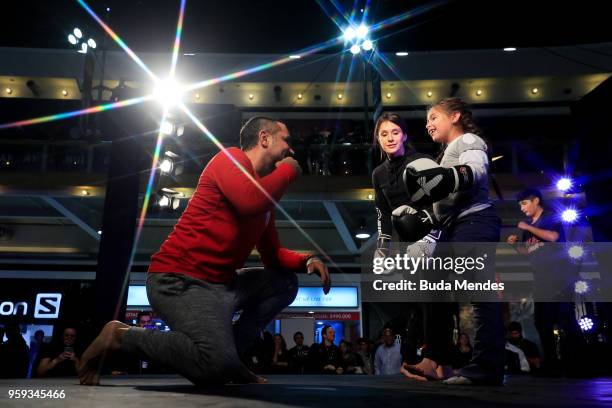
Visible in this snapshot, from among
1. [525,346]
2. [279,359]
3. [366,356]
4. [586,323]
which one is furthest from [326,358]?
[586,323]

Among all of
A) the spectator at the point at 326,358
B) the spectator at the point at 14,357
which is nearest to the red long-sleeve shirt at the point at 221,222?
the spectator at the point at 14,357

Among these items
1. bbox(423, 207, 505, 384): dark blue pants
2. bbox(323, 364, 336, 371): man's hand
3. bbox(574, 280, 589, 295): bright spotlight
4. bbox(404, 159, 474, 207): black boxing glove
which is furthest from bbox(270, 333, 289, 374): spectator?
bbox(404, 159, 474, 207): black boxing glove

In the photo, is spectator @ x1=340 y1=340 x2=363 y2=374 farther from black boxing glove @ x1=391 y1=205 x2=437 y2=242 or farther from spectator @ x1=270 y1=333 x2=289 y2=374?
black boxing glove @ x1=391 y1=205 x2=437 y2=242

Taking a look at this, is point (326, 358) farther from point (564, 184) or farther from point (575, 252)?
point (564, 184)

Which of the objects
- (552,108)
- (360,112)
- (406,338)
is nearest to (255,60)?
(360,112)

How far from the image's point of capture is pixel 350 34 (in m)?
9.11

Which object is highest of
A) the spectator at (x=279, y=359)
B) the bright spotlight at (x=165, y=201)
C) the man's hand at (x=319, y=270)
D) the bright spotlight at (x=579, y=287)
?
the bright spotlight at (x=165, y=201)

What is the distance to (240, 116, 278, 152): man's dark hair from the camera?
2.15 m

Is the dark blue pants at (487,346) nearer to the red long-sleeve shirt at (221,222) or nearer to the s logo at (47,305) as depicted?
the red long-sleeve shirt at (221,222)

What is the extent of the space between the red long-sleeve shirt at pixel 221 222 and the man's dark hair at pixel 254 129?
0.69ft

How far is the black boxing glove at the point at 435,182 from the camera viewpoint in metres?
1.91

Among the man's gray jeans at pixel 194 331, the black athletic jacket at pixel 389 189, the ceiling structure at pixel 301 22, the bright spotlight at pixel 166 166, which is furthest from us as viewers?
the bright spotlight at pixel 166 166

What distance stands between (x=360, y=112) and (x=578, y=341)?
10805 millimetres

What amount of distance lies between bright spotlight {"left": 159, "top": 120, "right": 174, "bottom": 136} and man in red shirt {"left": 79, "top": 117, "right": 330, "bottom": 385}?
5439 mm
